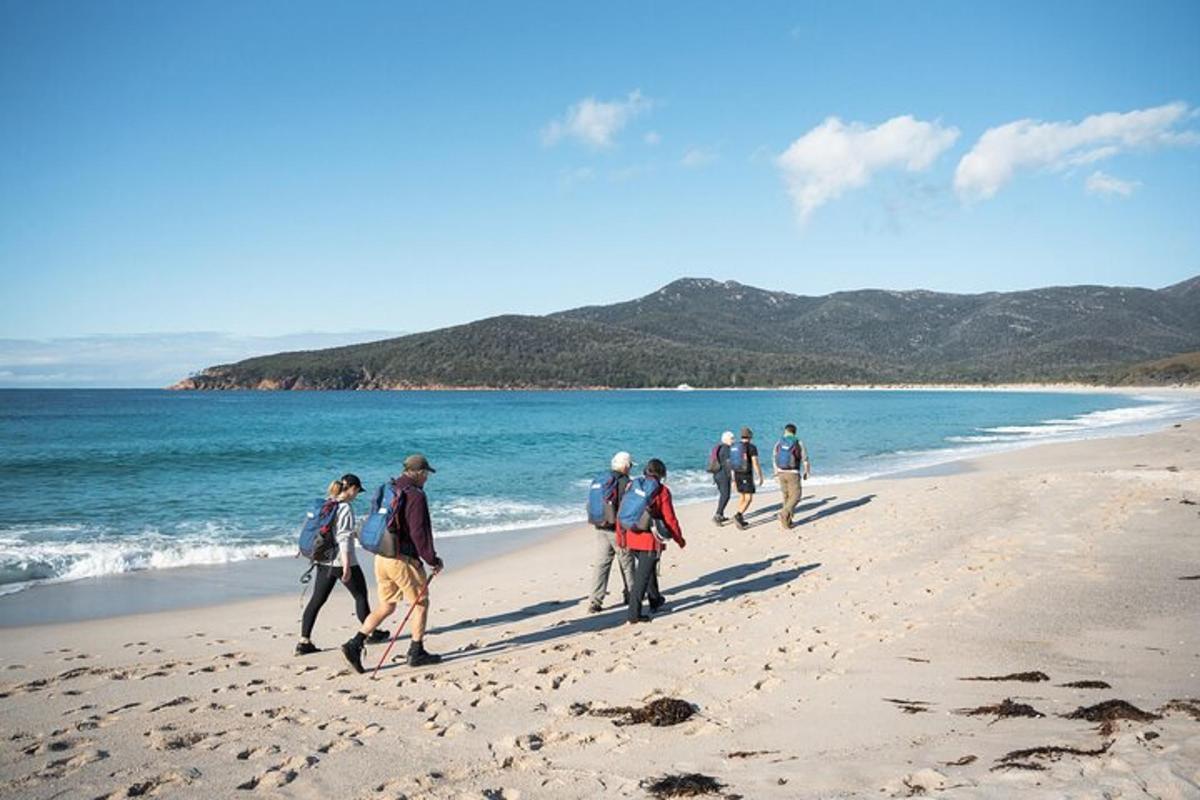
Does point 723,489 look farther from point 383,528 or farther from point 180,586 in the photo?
point 180,586

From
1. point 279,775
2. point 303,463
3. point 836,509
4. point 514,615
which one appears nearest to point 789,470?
point 836,509

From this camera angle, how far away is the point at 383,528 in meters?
7.02

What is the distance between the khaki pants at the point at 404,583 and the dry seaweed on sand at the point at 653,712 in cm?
213

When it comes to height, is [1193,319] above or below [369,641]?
above

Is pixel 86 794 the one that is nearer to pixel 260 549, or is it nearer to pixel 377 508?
pixel 377 508

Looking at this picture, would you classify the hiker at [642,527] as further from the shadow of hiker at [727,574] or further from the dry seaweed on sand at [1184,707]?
the dry seaweed on sand at [1184,707]

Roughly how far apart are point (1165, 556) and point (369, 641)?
10182mm

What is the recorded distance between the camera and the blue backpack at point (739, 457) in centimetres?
1495

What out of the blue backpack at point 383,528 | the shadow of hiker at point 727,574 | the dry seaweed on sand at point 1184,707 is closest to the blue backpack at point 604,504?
the shadow of hiker at point 727,574

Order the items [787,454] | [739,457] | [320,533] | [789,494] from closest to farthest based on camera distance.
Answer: [320,533] < [787,454] < [789,494] < [739,457]

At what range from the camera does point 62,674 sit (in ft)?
23.5

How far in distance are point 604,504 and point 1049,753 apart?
537 centimetres

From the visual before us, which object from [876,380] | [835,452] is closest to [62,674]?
[835,452]

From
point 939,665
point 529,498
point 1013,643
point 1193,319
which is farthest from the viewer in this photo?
point 1193,319
